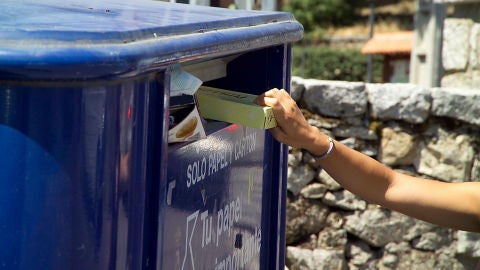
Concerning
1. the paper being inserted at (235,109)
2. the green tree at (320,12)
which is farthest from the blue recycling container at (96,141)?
the green tree at (320,12)

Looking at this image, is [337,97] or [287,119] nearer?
[287,119]

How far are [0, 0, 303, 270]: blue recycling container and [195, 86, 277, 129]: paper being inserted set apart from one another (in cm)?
11

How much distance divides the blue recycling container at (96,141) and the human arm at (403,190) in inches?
22.2

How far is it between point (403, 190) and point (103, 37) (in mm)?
1432

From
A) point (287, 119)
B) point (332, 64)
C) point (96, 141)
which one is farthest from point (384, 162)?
point (332, 64)

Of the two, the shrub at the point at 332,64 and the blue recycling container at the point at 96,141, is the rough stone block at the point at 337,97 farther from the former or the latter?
the shrub at the point at 332,64

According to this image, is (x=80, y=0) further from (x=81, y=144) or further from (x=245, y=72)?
(x=81, y=144)

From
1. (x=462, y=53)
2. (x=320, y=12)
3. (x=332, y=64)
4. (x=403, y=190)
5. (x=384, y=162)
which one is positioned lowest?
(x=332, y=64)

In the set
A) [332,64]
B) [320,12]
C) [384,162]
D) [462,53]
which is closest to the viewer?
[384,162]

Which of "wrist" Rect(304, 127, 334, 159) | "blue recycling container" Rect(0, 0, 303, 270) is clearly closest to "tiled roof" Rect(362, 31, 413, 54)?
"wrist" Rect(304, 127, 334, 159)

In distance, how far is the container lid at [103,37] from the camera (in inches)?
53.6

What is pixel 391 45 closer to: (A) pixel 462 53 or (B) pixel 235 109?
(A) pixel 462 53

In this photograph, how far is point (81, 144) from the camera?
145cm

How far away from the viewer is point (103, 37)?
145cm
